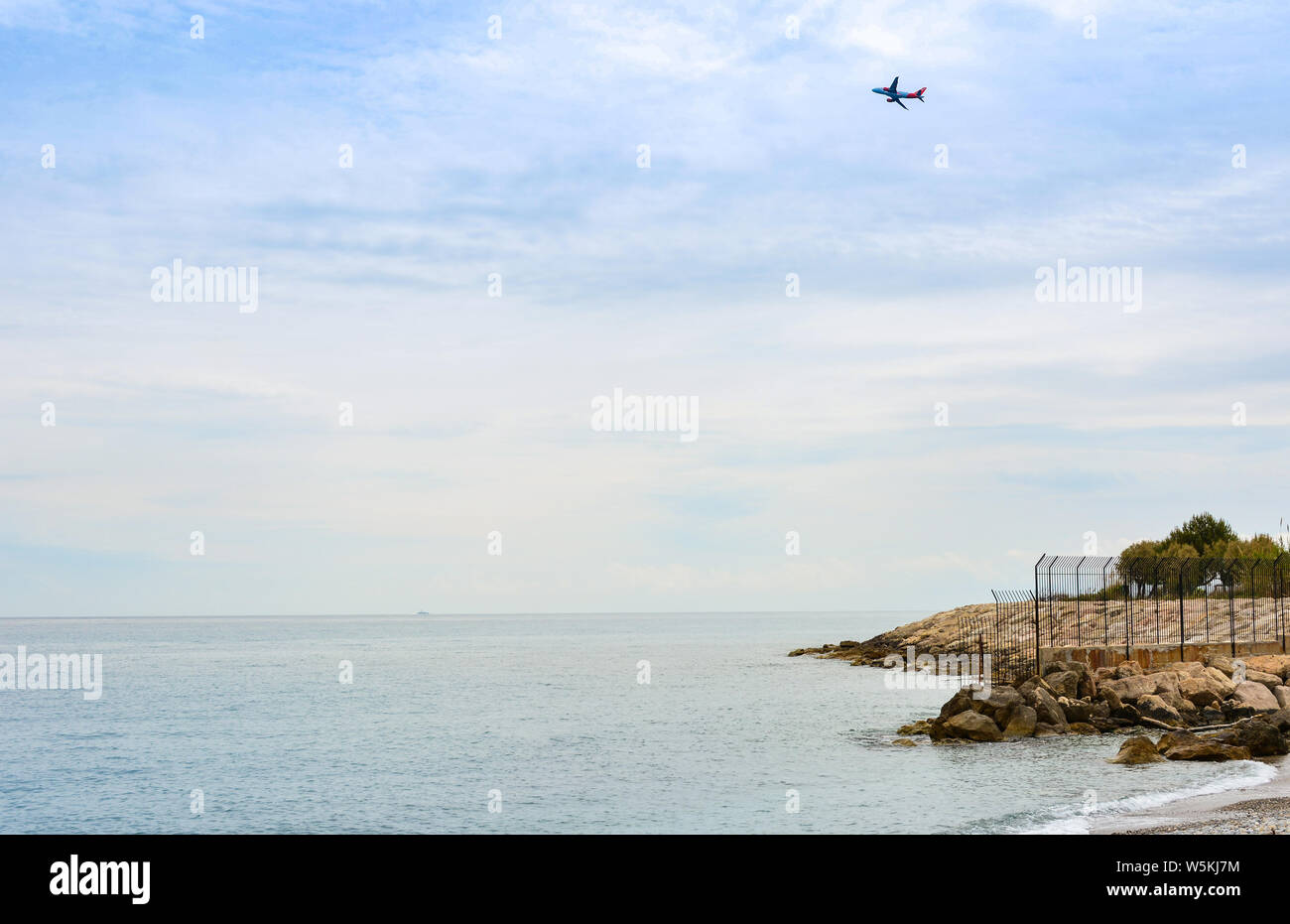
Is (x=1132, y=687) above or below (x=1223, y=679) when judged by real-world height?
below

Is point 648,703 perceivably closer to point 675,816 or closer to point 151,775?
point 151,775

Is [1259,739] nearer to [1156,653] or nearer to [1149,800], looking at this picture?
[1149,800]

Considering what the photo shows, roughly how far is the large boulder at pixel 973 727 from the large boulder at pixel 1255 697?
8.55m

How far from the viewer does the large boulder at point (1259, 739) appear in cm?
3119

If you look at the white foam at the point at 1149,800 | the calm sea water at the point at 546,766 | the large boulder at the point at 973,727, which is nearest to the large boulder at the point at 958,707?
the large boulder at the point at 973,727

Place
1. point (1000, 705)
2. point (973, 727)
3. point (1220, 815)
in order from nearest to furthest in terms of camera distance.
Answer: point (1220, 815), point (973, 727), point (1000, 705)

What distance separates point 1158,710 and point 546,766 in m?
22.0

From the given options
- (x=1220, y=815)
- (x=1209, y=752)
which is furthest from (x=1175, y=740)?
(x=1220, y=815)

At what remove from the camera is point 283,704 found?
218 ft

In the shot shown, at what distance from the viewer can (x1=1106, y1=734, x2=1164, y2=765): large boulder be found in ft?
102

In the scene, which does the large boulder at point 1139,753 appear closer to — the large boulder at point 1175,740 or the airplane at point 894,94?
the large boulder at point 1175,740

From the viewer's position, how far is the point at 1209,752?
102 feet
